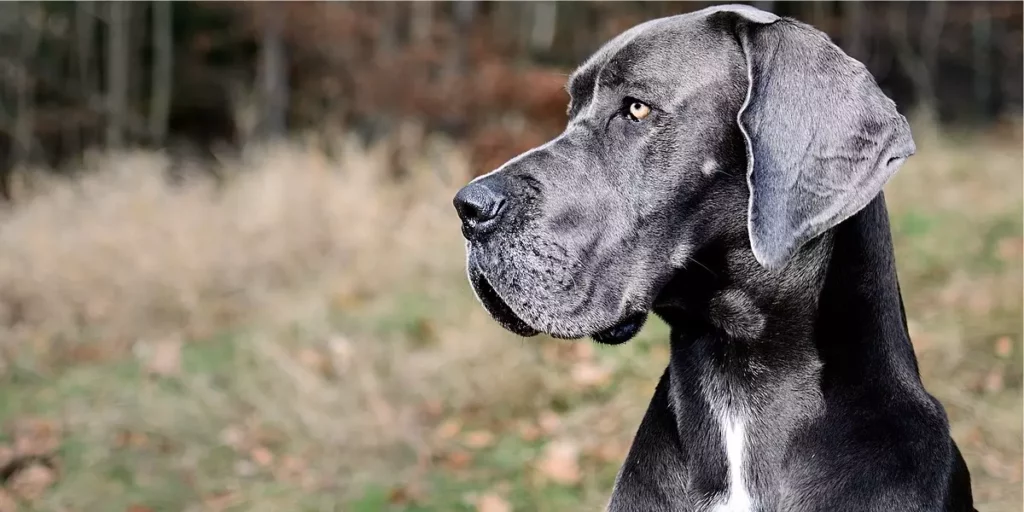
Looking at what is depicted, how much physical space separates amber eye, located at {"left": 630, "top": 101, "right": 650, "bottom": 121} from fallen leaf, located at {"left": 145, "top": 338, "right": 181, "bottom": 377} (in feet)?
17.9

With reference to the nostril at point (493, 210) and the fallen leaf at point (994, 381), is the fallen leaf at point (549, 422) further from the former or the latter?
the nostril at point (493, 210)

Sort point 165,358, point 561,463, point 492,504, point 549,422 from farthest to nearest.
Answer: point 165,358 → point 549,422 → point 561,463 → point 492,504

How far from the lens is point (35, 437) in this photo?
6031 millimetres

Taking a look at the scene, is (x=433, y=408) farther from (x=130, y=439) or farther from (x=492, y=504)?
(x=130, y=439)

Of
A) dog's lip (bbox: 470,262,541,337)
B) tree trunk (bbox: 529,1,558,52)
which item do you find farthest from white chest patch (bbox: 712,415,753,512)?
tree trunk (bbox: 529,1,558,52)

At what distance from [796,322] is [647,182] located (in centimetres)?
54

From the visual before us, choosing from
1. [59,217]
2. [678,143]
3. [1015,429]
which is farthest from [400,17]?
[678,143]

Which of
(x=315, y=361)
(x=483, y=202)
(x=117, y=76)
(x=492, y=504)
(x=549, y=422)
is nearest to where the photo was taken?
(x=483, y=202)

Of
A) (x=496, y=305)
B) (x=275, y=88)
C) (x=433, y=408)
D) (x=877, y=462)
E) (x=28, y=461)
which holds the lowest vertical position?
(x=275, y=88)

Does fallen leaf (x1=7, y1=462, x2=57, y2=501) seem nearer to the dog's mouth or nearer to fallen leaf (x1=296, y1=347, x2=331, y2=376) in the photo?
fallen leaf (x1=296, y1=347, x2=331, y2=376)

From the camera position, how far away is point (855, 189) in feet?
7.52

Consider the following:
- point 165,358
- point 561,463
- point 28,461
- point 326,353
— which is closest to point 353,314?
point 326,353

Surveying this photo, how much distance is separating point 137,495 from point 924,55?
61.1ft

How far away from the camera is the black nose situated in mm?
2488
